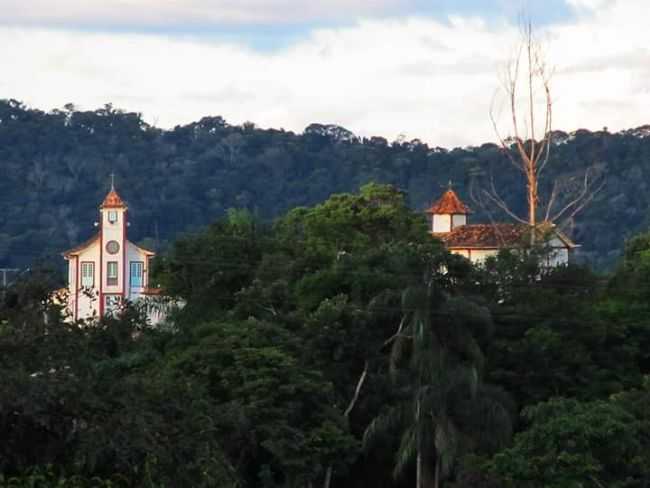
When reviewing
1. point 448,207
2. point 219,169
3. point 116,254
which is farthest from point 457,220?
point 219,169

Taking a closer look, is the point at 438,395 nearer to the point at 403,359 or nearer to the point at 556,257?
the point at 403,359

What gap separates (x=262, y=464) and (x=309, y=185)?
115 meters

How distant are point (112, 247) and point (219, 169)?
7001cm

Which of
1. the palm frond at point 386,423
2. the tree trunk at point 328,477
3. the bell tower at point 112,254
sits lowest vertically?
the tree trunk at point 328,477

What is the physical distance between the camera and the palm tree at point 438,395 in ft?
127

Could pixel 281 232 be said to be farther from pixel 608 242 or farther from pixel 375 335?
pixel 608 242

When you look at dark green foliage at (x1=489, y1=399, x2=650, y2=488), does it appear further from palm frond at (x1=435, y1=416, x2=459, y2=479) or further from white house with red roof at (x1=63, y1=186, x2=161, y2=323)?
white house with red roof at (x1=63, y1=186, x2=161, y2=323)

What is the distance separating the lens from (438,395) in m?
39.0

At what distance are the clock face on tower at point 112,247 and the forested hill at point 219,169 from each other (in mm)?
50861

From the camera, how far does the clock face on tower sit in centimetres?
8238

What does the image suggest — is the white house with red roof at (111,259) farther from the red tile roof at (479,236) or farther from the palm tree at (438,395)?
the palm tree at (438,395)

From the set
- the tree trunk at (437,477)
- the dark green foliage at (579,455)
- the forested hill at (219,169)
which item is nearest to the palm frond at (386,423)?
the tree trunk at (437,477)

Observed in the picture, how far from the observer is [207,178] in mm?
149625

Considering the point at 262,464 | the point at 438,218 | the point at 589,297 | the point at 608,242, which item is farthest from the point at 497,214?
the point at 262,464
